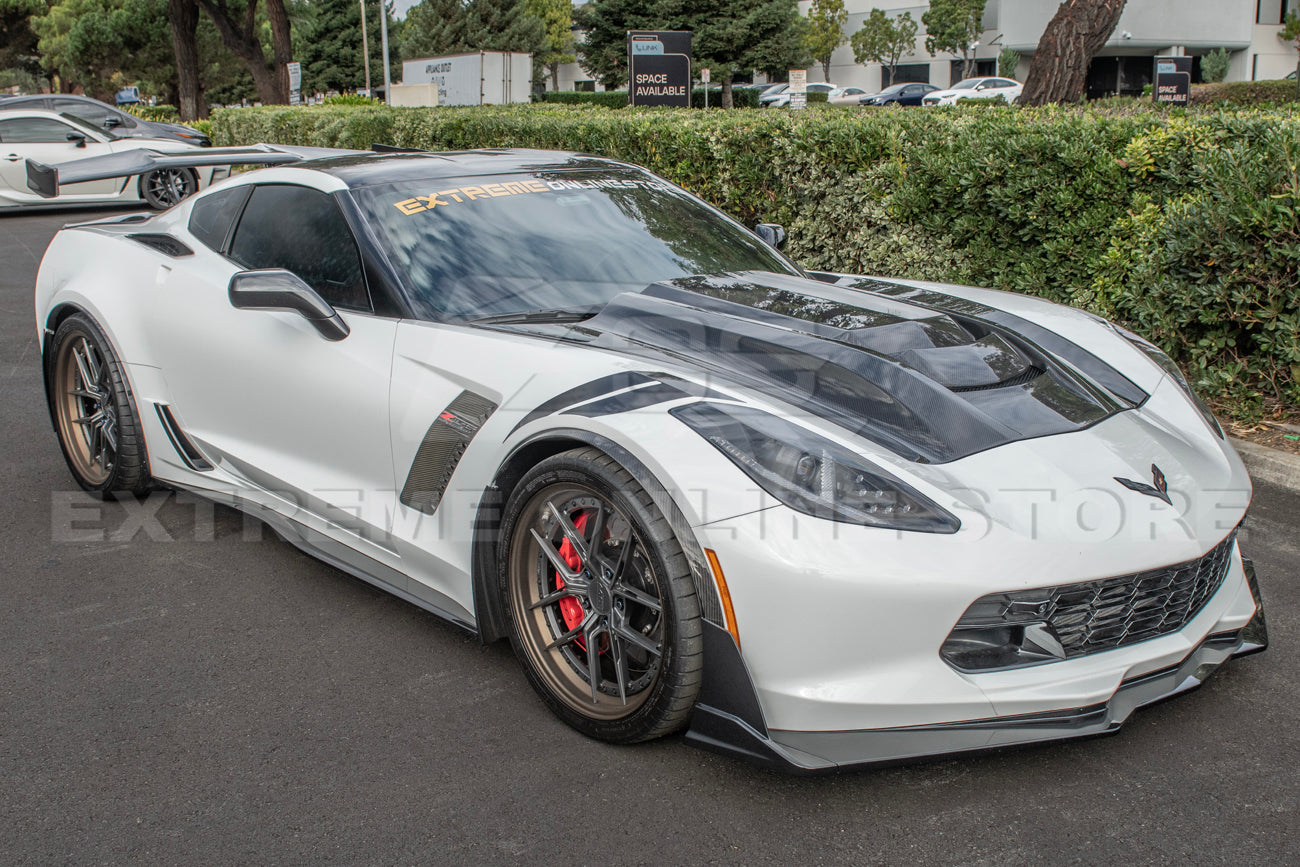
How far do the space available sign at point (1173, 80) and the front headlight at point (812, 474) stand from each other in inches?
562

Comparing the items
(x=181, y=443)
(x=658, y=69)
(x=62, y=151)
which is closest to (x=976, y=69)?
(x=658, y=69)

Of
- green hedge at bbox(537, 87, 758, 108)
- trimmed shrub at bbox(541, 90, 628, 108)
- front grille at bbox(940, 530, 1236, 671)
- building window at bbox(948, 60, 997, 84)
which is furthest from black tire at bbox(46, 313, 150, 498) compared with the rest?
building window at bbox(948, 60, 997, 84)

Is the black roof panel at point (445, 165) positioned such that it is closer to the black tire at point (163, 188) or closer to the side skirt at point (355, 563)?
the side skirt at point (355, 563)

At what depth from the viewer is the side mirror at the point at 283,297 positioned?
3311mm

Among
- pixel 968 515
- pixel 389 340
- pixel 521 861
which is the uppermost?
pixel 389 340

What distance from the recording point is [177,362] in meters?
4.03

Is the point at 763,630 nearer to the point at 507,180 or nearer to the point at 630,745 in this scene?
the point at 630,745

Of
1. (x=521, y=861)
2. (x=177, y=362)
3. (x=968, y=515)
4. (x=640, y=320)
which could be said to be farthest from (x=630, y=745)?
(x=177, y=362)

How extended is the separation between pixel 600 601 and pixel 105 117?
56.7 ft

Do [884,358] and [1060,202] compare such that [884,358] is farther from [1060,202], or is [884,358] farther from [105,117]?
[105,117]

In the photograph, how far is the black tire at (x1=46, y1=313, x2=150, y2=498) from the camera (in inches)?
167

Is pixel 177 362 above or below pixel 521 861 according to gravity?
above

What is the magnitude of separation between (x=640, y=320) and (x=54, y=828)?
1.87 meters

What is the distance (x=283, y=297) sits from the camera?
332cm
